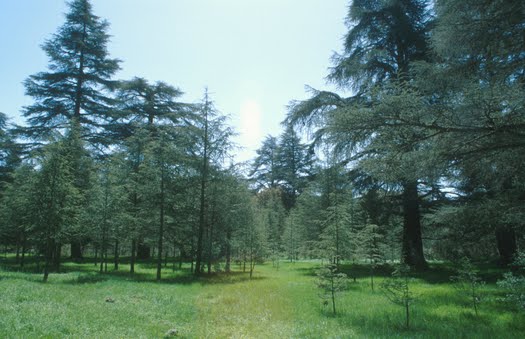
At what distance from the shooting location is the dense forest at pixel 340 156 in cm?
796

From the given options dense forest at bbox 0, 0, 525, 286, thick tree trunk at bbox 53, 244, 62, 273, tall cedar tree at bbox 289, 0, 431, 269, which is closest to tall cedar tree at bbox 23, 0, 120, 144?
dense forest at bbox 0, 0, 525, 286

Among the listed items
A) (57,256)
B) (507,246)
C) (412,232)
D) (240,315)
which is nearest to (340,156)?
(240,315)

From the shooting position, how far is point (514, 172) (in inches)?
358

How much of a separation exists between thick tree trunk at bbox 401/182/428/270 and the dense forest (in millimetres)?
86

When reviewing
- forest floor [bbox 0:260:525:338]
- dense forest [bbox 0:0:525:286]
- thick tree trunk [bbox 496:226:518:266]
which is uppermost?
dense forest [bbox 0:0:525:286]

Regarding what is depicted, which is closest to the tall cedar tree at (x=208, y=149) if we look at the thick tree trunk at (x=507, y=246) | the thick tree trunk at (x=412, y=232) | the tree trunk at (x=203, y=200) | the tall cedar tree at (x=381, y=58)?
the tree trunk at (x=203, y=200)

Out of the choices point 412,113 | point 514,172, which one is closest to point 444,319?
point 514,172

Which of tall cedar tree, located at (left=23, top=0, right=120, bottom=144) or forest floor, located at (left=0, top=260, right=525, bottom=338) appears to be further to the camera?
tall cedar tree, located at (left=23, top=0, right=120, bottom=144)

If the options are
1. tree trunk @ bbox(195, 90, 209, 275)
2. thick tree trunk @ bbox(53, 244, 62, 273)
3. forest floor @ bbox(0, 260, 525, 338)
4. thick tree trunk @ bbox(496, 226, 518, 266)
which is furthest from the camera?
tree trunk @ bbox(195, 90, 209, 275)

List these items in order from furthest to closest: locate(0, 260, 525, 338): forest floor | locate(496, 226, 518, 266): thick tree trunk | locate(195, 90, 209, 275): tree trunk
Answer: locate(195, 90, 209, 275): tree trunk → locate(496, 226, 518, 266): thick tree trunk → locate(0, 260, 525, 338): forest floor

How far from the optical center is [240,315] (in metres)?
9.51

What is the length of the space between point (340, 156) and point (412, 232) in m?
10.6

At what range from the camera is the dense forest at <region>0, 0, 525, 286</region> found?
26.1ft

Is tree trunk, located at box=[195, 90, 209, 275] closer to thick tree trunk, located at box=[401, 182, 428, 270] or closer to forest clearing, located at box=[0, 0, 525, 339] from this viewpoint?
forest clearing, located at box=[0, 0, 525, 339]
